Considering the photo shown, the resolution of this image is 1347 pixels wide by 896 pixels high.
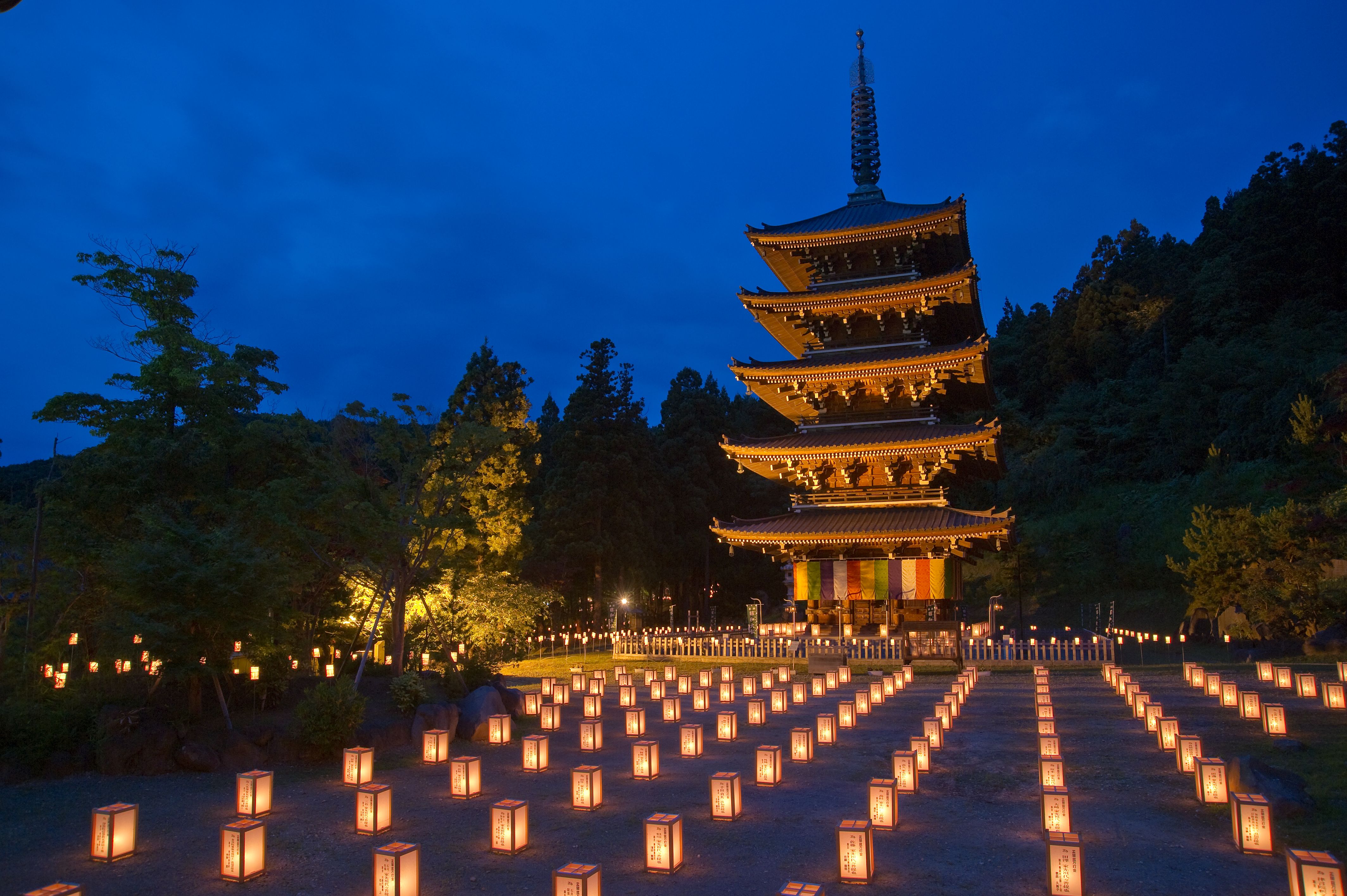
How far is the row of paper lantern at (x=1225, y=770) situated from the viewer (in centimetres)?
500

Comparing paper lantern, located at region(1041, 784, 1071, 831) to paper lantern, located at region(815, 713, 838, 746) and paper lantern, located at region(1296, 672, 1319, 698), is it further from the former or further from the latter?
paper lantern, located at region(1296, 672, 1319, 698)

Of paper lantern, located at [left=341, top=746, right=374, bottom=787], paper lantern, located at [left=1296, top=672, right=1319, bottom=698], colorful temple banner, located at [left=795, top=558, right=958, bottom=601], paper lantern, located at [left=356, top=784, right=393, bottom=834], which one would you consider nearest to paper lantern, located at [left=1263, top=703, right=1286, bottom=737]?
paper lantern, located at [left=1296, top=672, right=1319, bottom=698]

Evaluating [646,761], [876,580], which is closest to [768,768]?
[646,761]

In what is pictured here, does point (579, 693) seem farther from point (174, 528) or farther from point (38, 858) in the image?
point (38, 858)

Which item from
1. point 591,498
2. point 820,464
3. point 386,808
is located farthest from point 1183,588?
point 386,808

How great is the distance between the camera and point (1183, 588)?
31.3 m

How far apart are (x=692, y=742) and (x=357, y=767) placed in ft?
13.9

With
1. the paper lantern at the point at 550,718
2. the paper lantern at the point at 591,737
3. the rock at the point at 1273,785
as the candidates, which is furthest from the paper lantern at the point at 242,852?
the rock at the point at 1273,785

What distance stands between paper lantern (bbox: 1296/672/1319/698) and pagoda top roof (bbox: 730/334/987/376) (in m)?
10.4

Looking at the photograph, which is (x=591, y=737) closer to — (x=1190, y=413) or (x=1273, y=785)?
(x=1273, y=785)

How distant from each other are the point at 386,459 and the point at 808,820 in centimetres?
1175

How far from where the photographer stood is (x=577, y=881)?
5.24 meters

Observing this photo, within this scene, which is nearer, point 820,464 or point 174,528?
point 174,528

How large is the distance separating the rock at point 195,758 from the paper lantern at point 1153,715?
12561 millimetres
